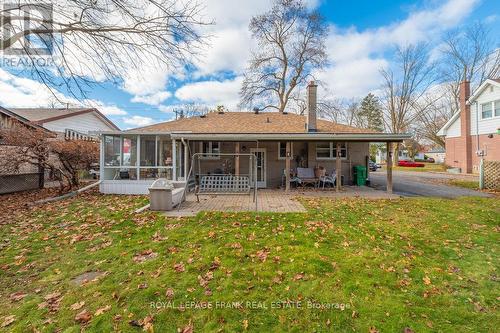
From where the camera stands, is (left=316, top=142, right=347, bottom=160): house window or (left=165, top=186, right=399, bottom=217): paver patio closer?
(left=165, top=186, right=399, bottom=217): paver patio

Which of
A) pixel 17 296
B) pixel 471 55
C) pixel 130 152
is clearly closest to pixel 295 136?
pixel 17 296

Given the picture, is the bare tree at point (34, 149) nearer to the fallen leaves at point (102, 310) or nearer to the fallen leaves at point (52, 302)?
the fallen leaves at point (52, 302)

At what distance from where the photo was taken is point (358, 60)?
16.0 meters

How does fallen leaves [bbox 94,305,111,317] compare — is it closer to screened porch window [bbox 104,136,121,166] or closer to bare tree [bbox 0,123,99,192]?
bare tree [bbox 0,123,99,192]

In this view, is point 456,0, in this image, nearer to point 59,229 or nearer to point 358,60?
point 358,60

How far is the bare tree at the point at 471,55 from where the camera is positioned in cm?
2491

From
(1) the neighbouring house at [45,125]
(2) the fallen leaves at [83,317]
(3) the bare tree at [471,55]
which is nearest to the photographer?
(2) the fallen leaves at [83,317]

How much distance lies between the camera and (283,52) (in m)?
24.5

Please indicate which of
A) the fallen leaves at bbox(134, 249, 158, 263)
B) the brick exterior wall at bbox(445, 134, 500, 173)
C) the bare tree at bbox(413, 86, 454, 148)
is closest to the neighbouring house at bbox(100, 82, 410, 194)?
the fallen leaves at bbox(134, 249, 158, 263)

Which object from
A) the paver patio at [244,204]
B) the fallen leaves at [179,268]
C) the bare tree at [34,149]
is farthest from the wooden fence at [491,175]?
the bare tree at [34,149]

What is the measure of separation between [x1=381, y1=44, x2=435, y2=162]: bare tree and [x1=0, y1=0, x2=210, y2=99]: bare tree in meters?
33.4

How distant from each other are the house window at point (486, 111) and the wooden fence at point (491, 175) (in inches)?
411

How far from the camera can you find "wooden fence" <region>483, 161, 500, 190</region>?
12156 millimetres

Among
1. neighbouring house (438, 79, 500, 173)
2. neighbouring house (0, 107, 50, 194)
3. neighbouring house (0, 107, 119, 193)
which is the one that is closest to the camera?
neighbouring house (0, 107, 50, 194)
